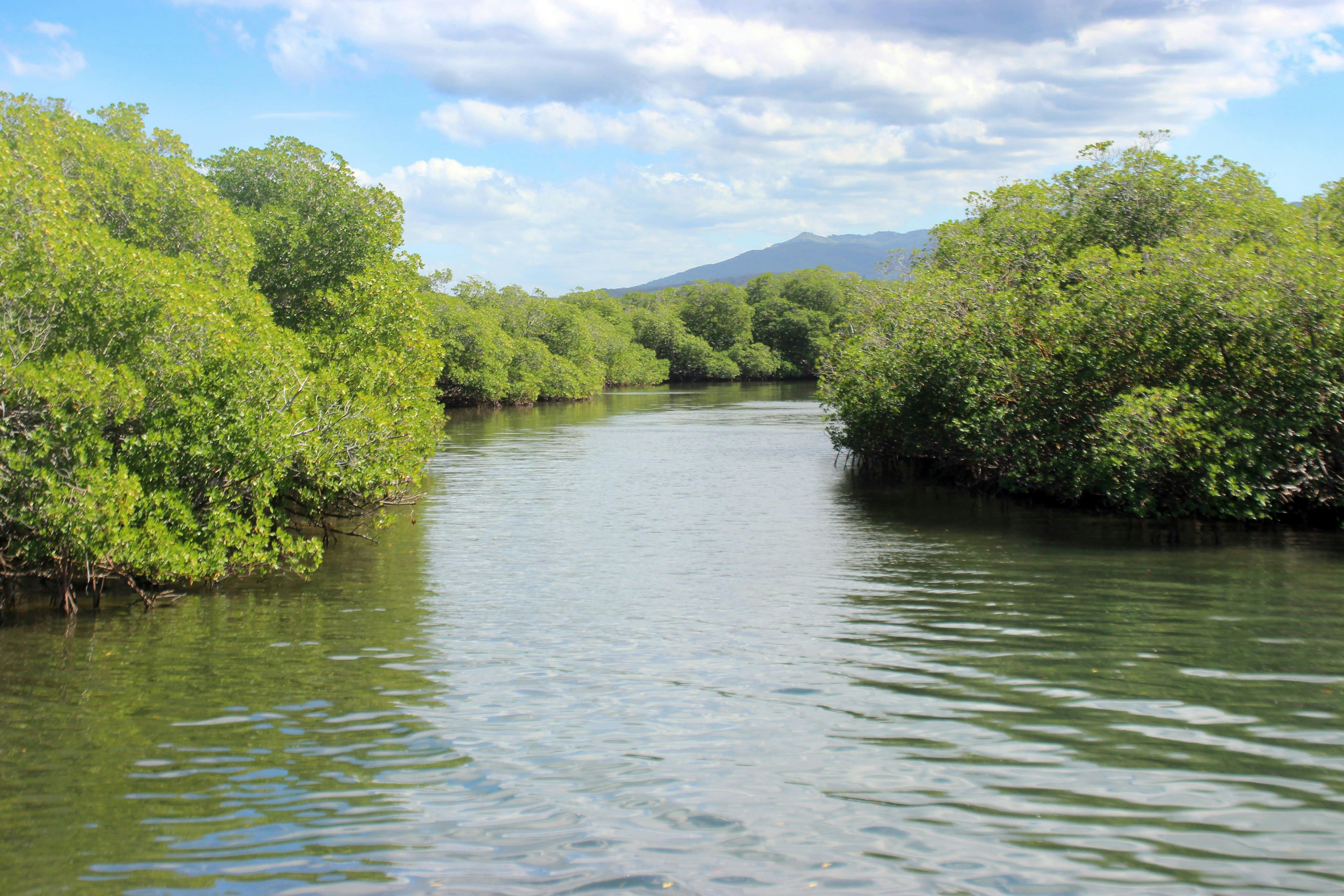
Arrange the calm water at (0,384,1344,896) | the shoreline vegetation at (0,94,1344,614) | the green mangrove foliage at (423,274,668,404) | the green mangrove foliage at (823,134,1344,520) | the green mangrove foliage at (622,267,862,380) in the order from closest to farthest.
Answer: the calm water at (0,384,1344,896), the shoreline vegetation at (0,94,1344,614), the green mangrove foliage at (823,134,1344,520), the green mangrove foliage at (423,274,668,404), the green mangrove foliage at (622,267,862,380)

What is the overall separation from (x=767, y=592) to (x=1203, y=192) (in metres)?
19.9

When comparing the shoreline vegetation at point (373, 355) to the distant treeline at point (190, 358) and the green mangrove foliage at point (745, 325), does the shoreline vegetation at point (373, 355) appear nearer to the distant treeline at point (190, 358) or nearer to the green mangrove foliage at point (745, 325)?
the distant treeline at point (190, 358)

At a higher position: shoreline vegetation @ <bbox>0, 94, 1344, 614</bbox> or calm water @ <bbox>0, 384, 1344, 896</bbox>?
shoreline vegetation @ <bbox>0, 94, 1344, 614</bbox>

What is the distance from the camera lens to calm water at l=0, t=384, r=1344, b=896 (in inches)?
259

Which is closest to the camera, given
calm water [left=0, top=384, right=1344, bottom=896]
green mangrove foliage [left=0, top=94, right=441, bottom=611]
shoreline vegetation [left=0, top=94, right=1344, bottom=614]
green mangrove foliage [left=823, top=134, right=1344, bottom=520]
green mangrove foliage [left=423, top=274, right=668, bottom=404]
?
calm water [left=0, top=384, right=1344, bottom=896]

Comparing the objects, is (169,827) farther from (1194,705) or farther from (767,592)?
(767,592)

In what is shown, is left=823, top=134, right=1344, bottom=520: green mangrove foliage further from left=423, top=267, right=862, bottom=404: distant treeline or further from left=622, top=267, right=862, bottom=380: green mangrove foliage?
left=622, top=267, right=862, bottom=380: green mangrove foliage

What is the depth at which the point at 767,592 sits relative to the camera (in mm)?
16391

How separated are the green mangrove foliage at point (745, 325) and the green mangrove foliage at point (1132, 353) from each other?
316ft

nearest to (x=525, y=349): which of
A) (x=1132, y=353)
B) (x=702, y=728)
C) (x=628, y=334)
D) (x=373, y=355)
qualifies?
(x=628, y=334)

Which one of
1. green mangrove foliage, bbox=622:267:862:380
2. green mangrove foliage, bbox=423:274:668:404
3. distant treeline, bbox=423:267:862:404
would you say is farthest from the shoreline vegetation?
green mangrove foliage, bbox=622:267:862:380

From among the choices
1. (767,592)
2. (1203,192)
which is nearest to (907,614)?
(767,592)

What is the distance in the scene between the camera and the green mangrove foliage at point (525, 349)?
77938 mm

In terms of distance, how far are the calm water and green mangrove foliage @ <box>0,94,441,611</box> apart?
49.0 inches
